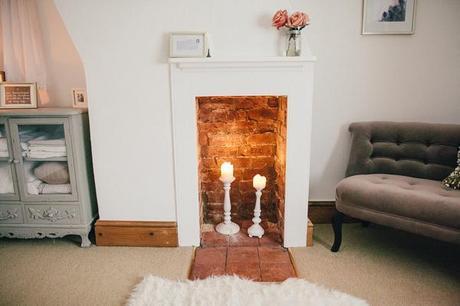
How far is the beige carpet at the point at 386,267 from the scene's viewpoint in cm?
189

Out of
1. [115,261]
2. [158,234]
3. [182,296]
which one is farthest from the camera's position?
[158,234]

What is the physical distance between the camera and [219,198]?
9.31 ft

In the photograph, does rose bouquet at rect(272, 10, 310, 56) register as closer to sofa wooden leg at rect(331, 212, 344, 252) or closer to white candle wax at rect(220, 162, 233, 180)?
white candle wax at rect(220, 162, 233, 180)

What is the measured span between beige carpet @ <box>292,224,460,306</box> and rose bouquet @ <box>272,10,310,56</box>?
1429 mm

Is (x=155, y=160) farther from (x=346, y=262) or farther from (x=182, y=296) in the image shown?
(x=346, y=262)

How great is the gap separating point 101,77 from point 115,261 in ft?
4.20

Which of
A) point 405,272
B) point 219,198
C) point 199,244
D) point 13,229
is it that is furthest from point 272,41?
point 13,229

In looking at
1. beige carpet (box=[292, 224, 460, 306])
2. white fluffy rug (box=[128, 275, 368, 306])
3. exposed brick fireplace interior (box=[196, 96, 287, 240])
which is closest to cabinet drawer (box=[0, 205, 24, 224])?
white fluffy rug (box=[128, 275, 368, 306])

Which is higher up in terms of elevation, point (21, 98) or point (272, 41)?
point (272, 41)

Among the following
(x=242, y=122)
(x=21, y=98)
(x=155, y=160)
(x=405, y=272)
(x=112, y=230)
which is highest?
(x=21, y=98)

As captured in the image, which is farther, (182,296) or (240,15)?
(240,15)

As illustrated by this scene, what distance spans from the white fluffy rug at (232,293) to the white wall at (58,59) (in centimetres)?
171

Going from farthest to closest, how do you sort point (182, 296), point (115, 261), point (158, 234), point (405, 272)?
point (158, 234), point (115, 261), point (405, 272), point (182, 296)

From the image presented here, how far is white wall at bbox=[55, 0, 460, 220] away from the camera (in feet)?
7.02
